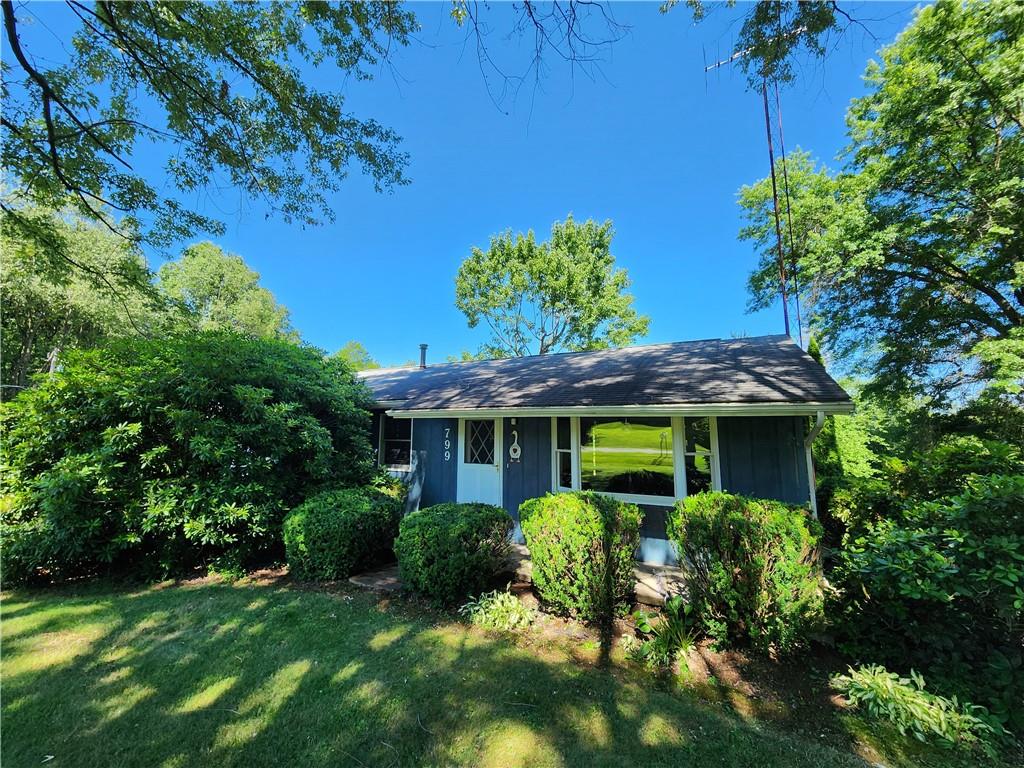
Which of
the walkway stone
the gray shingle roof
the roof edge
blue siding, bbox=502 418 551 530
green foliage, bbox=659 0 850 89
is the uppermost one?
green foliage, bbox=659 0 850 89

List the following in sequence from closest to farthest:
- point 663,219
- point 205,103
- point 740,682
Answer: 1. point 740,682
2. point 205,103
3. point 663,219

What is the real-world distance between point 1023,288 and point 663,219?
32.4 feet

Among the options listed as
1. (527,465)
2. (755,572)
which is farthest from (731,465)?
(527,465)

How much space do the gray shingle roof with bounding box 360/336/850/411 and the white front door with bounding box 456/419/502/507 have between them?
0.66m

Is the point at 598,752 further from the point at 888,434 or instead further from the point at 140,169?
the point at 888,434

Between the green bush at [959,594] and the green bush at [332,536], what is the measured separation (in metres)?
5.27

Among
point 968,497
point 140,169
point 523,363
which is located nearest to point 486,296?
point 523,363

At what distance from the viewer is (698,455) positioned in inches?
227

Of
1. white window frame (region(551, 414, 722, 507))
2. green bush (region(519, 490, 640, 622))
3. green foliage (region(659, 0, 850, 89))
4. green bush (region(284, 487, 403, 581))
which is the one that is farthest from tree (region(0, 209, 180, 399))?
green foliage (region(659, 0, 850, 89))

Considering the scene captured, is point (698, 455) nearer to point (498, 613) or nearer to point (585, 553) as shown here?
point (585, 553)

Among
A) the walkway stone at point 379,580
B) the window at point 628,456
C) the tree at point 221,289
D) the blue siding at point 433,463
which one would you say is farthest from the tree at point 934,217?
the tree at point 221,289

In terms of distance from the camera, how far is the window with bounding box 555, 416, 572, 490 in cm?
677

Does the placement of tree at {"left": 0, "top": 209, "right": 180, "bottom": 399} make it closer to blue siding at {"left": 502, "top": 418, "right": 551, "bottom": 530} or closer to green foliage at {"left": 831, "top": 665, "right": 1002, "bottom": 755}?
blue siding at {"left": 502, "top": 418, "right": 551, "bottom": 530}

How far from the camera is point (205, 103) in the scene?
13.4 feet
